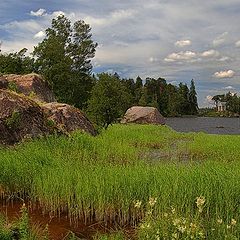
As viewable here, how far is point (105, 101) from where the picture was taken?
26719mm

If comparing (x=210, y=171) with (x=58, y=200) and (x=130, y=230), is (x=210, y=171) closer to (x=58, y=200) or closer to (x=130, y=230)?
(x=130, y=230)

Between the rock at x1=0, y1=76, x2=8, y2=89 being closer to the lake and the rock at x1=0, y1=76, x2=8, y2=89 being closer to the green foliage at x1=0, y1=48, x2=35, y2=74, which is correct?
the green foliage at x1=0, y1=48, x2=35, y2=74

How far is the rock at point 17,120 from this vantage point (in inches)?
568

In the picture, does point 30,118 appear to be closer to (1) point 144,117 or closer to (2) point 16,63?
(2) point 16,63

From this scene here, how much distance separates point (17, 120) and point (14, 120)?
106mm

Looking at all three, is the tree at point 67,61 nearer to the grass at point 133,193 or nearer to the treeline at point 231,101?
the grass at point 133,193

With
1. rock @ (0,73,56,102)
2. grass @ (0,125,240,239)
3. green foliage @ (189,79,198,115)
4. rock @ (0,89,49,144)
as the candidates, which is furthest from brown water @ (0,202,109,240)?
green foliage @ (189,79,198,115)

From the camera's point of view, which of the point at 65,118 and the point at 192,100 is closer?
the point at 65,118

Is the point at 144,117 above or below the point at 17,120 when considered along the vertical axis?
below

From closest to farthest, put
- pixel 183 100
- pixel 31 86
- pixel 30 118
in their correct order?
pixel 30 118, pixel 31 86, pixel 183 100

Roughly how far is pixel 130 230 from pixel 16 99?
929 centimetres

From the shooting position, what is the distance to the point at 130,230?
291 inches

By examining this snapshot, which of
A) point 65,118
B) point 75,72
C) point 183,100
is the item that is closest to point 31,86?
point 65,118

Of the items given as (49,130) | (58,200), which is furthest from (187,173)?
(49,130)
